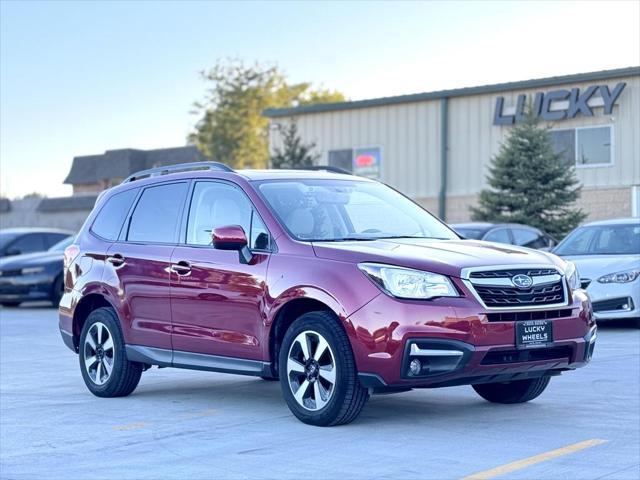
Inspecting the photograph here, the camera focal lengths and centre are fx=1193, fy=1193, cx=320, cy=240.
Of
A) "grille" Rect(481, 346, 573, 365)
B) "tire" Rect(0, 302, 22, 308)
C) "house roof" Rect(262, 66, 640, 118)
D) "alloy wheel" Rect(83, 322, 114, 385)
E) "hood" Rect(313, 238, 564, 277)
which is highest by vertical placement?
"house roof" Rect(262, 66, 640, 118)

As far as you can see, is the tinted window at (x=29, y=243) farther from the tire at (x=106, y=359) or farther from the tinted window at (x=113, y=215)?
Answer: the tire at (x=106, y=359)

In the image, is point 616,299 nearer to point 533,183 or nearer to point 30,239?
point 30,239

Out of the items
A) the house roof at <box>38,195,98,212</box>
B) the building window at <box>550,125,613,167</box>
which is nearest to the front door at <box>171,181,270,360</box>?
the building window at <box>550,125,613,167</box>

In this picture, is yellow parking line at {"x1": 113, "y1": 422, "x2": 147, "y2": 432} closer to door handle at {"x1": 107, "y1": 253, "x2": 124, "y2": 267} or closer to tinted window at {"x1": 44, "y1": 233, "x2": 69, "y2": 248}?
door handle at {"x1": 107, "y1": 253, "x2": 124, "y2": 267}

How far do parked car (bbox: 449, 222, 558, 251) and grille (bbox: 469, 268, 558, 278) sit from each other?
1129 centimetres

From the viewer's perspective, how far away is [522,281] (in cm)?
796

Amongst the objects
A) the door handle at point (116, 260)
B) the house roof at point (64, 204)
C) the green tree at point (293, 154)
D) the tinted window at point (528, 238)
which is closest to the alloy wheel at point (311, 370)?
the door handle at point (116, 260)

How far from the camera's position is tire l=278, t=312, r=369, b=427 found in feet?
25.6

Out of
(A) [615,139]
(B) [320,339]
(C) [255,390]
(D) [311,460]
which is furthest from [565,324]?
(A) [615,139]

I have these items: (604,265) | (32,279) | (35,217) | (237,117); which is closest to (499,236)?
(604,265)

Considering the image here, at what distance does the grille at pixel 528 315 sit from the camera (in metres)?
7.73

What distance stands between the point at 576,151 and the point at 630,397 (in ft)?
88.0

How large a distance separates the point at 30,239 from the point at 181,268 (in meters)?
16.8

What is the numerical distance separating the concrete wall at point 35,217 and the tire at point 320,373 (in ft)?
159
